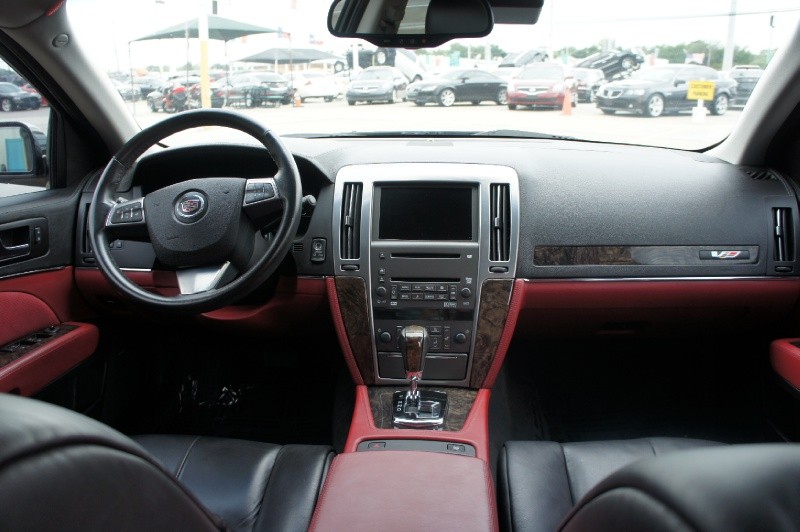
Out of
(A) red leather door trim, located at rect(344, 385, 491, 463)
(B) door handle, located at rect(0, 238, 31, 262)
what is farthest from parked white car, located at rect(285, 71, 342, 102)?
(A) red leather door trim, located at rect(344, 385, 491, 463)

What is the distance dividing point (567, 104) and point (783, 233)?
1.20 metres

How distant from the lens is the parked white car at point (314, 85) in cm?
366

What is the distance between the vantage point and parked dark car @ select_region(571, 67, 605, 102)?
3.47 meters

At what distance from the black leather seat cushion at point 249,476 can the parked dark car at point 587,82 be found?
7.41ft

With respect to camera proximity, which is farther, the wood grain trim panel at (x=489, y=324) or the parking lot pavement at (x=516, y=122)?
the parking lot pavement at (x=516, y=122)

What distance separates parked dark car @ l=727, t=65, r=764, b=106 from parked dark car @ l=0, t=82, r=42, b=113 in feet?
9.37

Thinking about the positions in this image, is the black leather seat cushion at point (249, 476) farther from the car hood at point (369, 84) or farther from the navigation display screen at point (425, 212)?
the car hood at point (369, 84)

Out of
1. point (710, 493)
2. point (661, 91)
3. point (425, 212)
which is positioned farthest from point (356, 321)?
point (710, 493)

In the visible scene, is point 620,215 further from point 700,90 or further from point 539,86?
point 539,86

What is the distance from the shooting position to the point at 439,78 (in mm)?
3578

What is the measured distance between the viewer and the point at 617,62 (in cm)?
350

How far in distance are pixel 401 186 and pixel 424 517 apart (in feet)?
4.40

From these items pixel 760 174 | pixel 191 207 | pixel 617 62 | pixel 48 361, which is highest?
pixel 617 62

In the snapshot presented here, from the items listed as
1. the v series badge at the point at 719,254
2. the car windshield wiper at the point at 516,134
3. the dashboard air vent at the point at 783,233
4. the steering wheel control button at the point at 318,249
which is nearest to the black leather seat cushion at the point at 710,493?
the steering wheel control button at the point at 318,249
